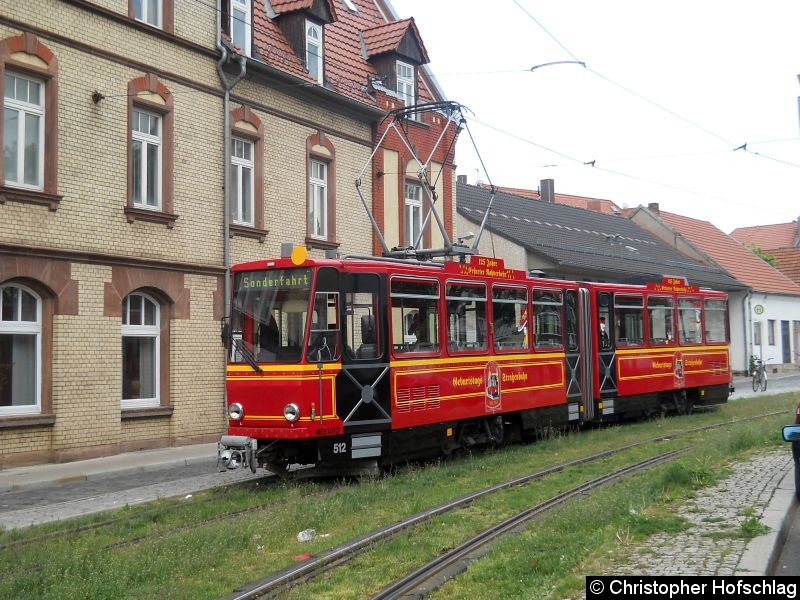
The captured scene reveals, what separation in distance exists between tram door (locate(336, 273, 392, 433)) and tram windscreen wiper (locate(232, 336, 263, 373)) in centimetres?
110

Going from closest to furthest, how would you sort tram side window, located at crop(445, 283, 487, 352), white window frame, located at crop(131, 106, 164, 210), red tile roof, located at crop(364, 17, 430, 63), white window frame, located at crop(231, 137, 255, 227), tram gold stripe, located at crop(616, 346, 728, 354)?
tram side window, located at crop(445, 283, 487, 352) → white window frame, located at crop(131, 106, 164, 210) → white window frame, located at crop(231, 137, 255, 227) → tram gold stripe, located at crop(616, 346, 728, 354) → red tile roof, located at crop(364, 17, 430, 63)

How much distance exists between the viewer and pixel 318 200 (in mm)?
20453

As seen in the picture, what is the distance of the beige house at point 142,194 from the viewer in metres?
14.1

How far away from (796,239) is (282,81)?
190ft

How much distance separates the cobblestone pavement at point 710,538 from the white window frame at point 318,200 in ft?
39.6

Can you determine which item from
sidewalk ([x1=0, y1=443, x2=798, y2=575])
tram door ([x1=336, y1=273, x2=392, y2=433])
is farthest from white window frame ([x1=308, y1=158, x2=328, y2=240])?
tram door ([x1=336, y1=273, x2=392, y2=433])

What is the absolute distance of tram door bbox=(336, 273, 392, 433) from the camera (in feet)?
38.4

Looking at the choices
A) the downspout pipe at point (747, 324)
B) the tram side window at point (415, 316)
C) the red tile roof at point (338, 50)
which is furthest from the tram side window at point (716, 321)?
the downspout pipe at point (747, 324)

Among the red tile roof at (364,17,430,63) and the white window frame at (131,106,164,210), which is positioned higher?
the red tile roof at (364,17,430,63)

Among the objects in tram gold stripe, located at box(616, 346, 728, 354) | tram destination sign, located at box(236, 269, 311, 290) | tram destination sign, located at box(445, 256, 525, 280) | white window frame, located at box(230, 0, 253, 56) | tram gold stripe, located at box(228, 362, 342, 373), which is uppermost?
white window frame, located at box(230, 0, 253, 56)

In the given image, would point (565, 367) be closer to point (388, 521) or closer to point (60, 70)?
point (388, 521)

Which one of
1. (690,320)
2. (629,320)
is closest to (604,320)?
(629,320)

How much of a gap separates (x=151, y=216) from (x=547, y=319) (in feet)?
23.6

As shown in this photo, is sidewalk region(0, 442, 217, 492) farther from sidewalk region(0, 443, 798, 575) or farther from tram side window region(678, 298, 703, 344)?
tram side window region(678, 298, 703, 344)
